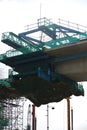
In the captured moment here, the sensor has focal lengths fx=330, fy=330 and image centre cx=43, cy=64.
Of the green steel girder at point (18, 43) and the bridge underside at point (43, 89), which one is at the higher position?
the green steel girder at point (18, 43)

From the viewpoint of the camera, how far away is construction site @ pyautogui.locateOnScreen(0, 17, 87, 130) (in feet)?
151

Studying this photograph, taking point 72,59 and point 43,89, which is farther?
point 43,89

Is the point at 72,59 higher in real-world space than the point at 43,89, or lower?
higher

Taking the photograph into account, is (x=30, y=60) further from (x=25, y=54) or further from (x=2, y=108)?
(x=2, y=108)

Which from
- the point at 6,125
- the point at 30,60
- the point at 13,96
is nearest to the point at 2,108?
the point at 6,125

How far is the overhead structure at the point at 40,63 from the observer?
4816cm

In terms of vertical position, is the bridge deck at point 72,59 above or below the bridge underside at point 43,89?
above

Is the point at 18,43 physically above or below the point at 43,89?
above

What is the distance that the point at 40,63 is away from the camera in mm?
50031

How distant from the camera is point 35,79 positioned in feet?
166

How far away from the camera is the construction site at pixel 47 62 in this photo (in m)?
45.9

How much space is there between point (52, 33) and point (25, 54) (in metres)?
6.60

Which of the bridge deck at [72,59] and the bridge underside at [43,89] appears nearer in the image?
the bridge deck at [72,59]

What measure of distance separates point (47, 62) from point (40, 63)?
4.71 feet
